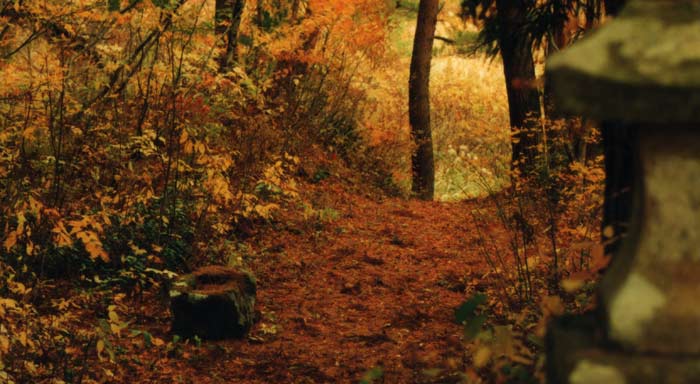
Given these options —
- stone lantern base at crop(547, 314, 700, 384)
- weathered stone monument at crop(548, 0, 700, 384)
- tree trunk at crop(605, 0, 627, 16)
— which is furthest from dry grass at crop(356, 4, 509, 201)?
weathered stone monument at crop(548, 0, 700, 384)

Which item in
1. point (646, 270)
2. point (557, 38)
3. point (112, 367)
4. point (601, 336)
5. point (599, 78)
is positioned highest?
point (557, 38)

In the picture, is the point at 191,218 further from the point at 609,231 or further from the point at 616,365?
the point at 616,365

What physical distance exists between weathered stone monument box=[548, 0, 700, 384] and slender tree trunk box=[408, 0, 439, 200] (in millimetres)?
11679

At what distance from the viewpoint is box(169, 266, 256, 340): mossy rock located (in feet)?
18.0

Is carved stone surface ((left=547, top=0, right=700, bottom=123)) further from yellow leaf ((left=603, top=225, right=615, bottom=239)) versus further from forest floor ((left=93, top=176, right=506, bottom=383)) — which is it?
forest floor ((left=93, top=176, right=506, bottom=383))

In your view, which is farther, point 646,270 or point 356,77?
point 356,77

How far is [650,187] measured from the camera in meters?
1.70

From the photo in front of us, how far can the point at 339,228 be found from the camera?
9.22m

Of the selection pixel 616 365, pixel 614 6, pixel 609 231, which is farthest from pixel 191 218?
pixel 616 365

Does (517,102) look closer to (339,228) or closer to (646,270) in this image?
(339,228)

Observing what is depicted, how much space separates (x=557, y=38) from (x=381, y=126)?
16.3 ft

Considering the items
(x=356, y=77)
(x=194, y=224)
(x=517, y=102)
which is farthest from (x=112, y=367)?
(x=356, y=77)

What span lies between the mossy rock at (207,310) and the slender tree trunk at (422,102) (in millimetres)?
8243

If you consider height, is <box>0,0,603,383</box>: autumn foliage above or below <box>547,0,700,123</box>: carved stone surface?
below
